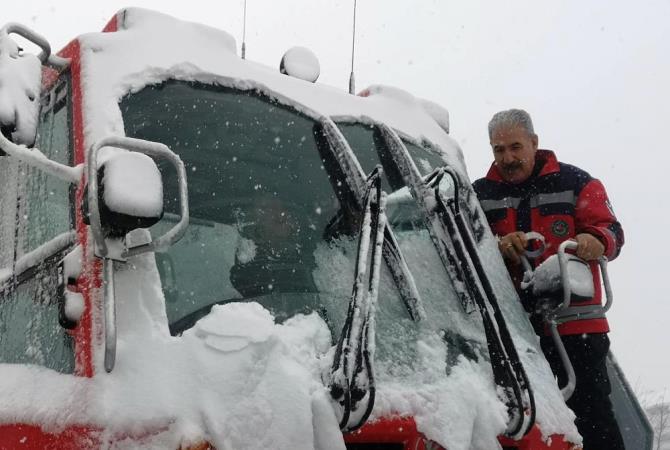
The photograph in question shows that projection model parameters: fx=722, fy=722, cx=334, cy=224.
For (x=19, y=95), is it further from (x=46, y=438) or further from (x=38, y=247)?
(x=46, y=438)

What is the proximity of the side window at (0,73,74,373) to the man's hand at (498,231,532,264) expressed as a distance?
181cm

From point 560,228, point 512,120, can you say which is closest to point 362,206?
point 560,228

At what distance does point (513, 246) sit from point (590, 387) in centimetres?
→ 65

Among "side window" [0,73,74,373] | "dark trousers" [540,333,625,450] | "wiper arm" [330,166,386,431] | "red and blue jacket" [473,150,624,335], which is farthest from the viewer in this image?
"red and blue jacket" [473,150,624,335]

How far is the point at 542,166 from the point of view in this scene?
3.41m

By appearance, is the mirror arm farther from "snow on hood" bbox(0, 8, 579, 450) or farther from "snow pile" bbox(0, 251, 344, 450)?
"snow pile" bbox(0, 251, 344, 450)

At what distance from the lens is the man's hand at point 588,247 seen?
9.38ft

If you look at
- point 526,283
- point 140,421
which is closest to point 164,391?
point 140,421

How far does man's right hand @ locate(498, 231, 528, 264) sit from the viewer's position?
303 centimetres

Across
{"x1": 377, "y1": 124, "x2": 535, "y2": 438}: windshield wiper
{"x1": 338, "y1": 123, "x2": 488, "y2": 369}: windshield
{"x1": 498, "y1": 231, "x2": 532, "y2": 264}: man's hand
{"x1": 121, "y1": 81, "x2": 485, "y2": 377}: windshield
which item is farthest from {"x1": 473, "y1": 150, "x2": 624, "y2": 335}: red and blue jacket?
{"x1": 121, "y1": 81, "x2": 485, "y2": 377}: windshield

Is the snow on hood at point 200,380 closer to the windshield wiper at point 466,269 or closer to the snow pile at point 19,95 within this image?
the windshield wiper at point 466,269

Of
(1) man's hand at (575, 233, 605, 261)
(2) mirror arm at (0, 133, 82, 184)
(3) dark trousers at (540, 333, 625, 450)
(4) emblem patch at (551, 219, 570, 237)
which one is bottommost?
(3) dark trousers at (540, 333, 625, 450)

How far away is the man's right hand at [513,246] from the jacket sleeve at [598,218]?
0.26 metres

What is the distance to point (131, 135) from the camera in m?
2.15
